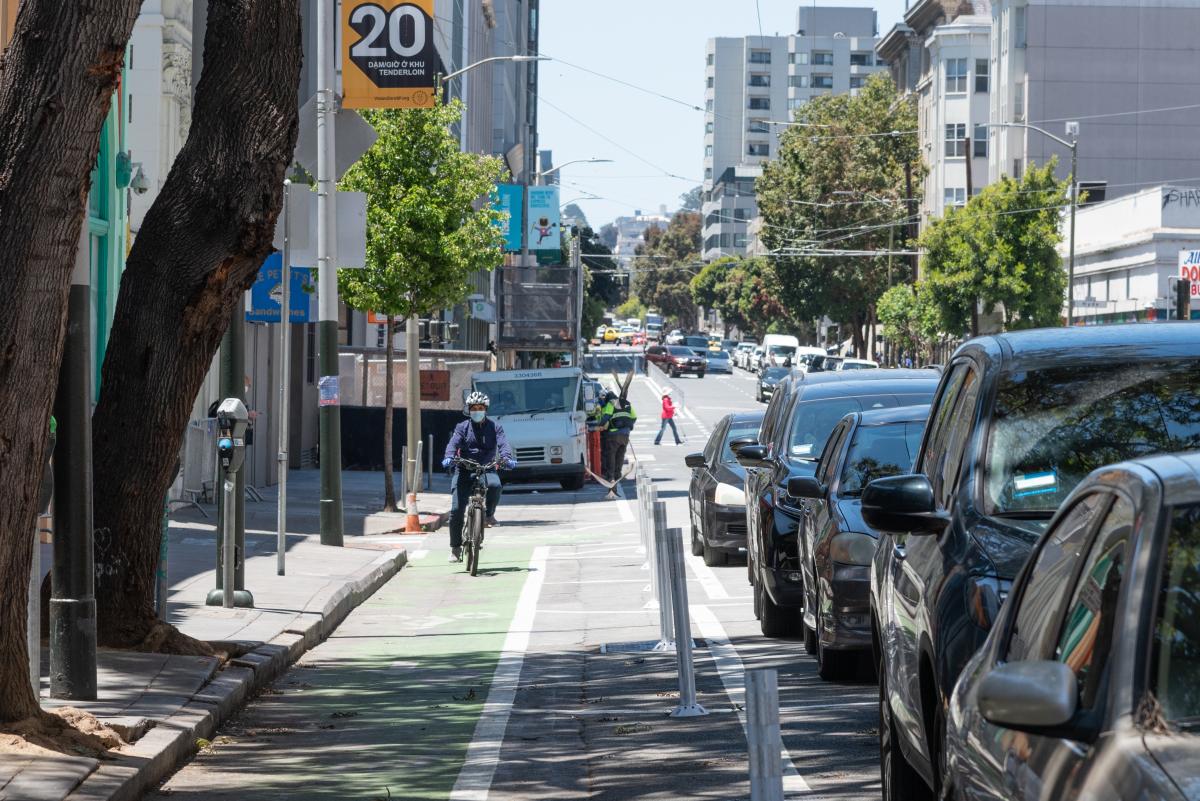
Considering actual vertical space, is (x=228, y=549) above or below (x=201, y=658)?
above

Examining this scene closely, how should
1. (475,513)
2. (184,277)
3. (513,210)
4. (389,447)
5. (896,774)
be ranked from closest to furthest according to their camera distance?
(896,774) < (184,277) < (475,513) < (389,447) < (513,210)

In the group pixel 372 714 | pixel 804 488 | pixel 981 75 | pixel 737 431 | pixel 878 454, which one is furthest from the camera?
pixel 981 75

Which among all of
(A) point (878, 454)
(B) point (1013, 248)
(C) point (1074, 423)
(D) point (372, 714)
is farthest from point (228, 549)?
(B) point (1013, 248)

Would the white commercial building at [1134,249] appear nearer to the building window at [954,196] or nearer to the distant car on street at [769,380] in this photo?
the distant car on street at [769,380]

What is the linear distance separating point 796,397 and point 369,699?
5.02 m

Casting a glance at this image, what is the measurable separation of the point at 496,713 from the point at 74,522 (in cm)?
254

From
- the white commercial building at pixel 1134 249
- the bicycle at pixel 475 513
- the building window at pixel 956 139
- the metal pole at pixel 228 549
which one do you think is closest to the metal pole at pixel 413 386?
the bicycle at pixel 475 513

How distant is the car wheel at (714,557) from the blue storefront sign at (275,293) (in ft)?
17.8

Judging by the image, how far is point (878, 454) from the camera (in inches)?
469

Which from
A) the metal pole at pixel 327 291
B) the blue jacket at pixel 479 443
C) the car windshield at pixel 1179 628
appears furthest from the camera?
the metal pole at pixel 327 291

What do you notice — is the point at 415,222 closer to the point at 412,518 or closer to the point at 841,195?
the point at 412,518

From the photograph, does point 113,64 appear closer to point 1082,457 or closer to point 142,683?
point 142,683

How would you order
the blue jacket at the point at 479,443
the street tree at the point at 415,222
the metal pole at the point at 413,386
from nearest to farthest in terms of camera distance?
the blue jacket at the point at 479,443 < the street tree at the point at 415,222 < the metal pole at the point at 413,386

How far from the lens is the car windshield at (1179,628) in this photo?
11.5ft
